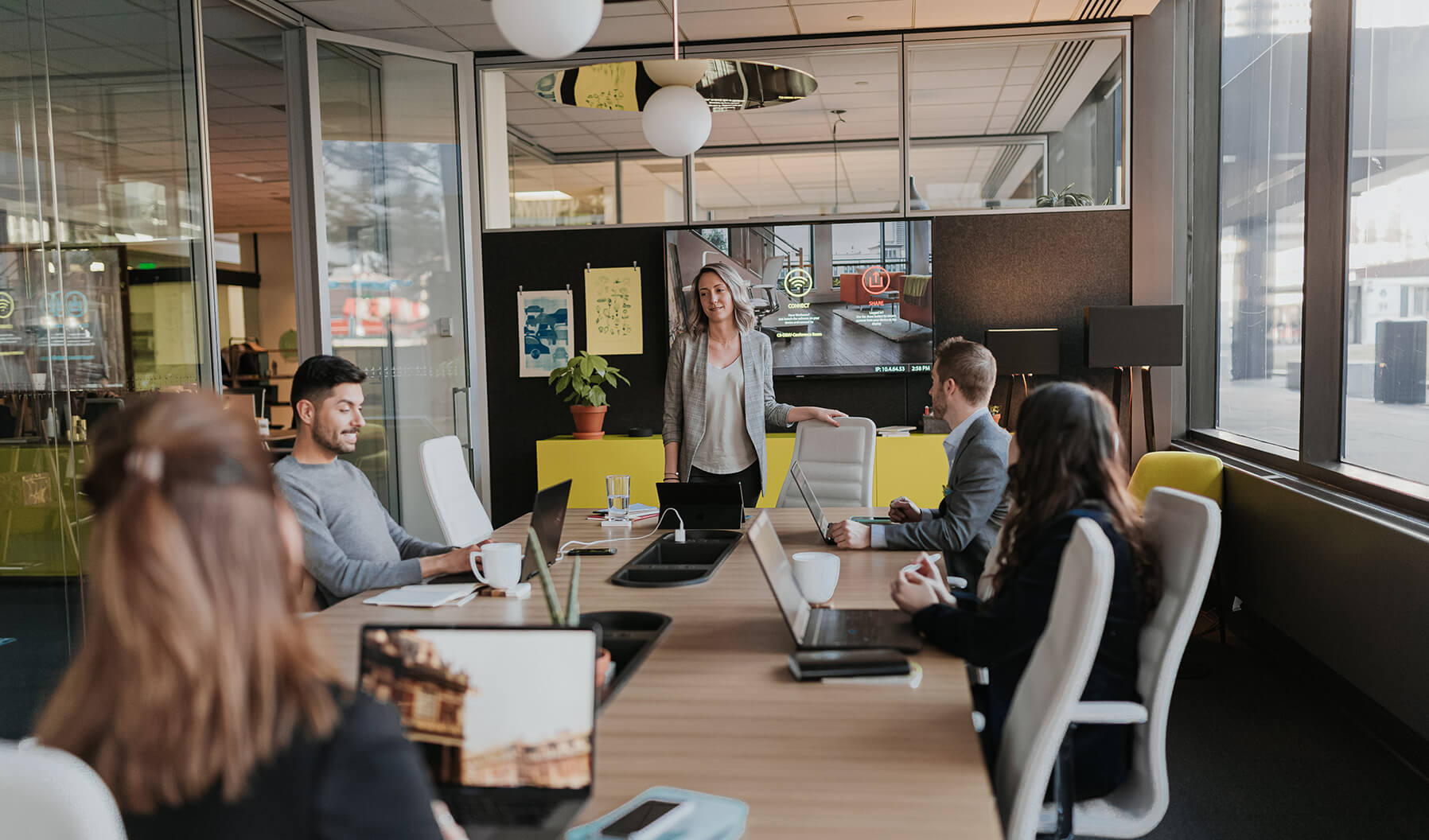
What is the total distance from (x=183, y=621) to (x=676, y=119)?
9.04 ft

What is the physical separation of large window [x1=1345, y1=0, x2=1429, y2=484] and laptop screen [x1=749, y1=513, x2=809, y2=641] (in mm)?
2210

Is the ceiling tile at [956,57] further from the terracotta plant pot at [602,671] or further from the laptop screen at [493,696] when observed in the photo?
the laptop screen at [493,696]

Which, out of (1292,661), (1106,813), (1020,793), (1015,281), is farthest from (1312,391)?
(1020,793)

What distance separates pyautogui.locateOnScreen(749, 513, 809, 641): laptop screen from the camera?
5.98ft

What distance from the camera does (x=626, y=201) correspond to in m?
6.09

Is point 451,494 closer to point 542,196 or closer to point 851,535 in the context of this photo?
point 851,535

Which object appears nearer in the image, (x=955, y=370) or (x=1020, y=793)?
(x=1020, y=793)

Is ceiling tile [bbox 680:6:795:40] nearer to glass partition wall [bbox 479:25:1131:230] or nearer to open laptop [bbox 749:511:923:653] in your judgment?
glass partition wall [bbox 479:25:1131:230]

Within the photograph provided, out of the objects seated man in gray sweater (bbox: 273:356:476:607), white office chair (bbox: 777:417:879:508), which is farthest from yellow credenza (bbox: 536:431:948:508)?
seated man in gray sweater (bbox: 273:356:476:607)

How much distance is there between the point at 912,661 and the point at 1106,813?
442 mm

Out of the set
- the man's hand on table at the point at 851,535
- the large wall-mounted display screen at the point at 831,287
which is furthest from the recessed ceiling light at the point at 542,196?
the man's hand on table at the point at 851,535

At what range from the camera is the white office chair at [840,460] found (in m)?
4.00

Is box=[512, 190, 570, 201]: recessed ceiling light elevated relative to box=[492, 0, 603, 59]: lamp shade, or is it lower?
elevated

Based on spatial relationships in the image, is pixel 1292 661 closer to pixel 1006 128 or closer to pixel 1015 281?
pixel 1015 281
